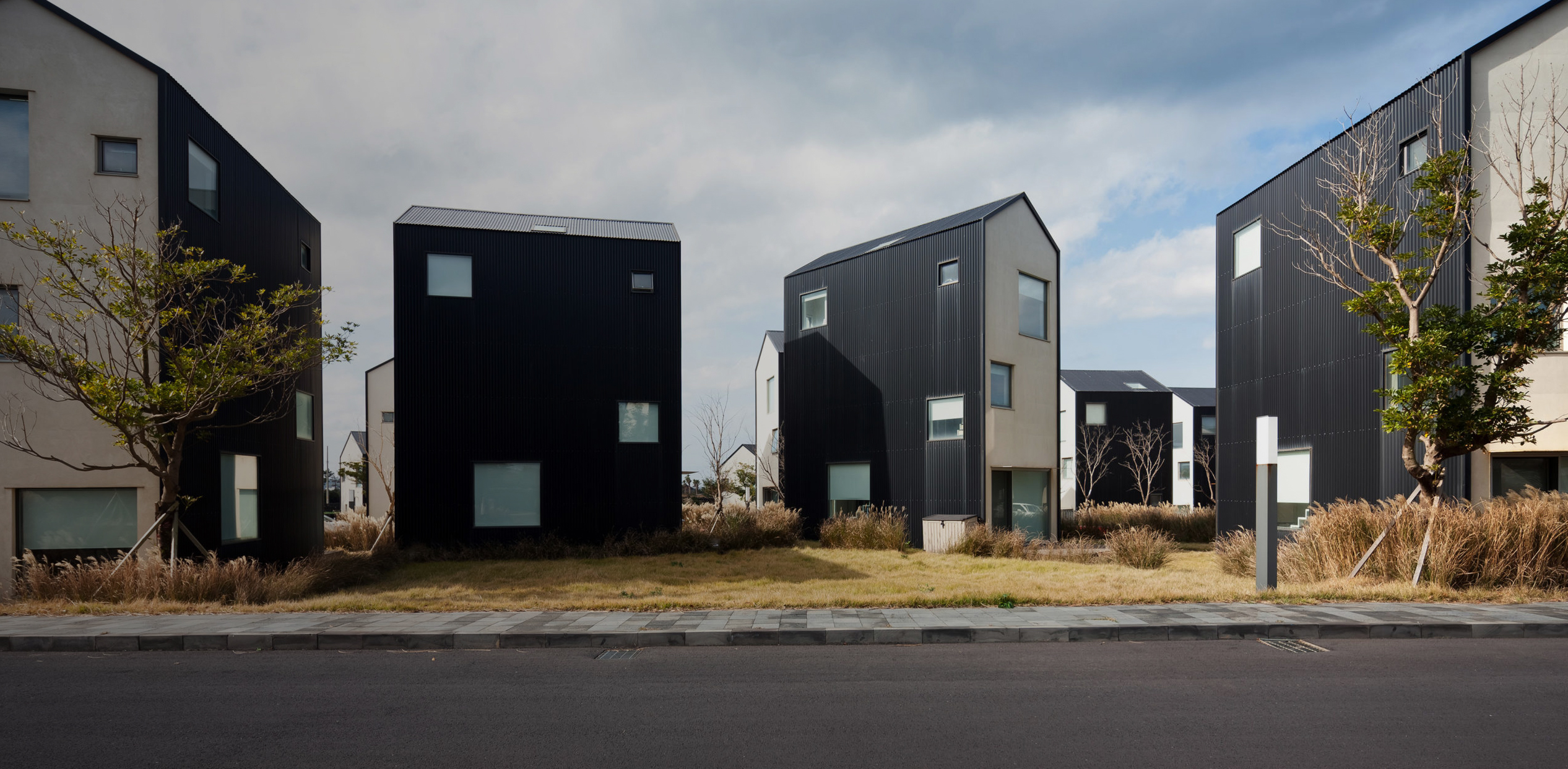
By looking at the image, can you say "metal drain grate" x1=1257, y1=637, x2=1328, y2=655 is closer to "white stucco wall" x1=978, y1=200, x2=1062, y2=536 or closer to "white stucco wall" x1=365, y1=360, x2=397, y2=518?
"white stucco wall" x1=978, y1=200, x2=1062, y2=536

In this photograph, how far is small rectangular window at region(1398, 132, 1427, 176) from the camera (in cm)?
1570

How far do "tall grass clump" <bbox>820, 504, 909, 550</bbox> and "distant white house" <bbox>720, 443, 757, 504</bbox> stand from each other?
1581 centimetres

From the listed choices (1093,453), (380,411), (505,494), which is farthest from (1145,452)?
(380,411)

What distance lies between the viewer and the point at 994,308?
21312 millimetres

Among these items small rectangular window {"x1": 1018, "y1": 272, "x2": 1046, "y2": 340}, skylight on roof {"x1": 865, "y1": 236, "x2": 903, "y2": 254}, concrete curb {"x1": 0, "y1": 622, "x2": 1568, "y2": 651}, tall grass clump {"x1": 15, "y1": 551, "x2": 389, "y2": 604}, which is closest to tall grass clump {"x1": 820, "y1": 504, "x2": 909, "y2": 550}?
small rectangular window {"x1": 1018, "y1": 272, "x2": 1046, "y2": 340}

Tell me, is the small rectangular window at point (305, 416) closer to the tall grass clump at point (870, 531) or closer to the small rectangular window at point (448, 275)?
the small rectangular window at point (448, 275)

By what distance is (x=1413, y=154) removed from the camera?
52.6 feet

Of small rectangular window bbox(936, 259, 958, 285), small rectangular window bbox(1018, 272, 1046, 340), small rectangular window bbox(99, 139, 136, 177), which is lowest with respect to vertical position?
small rectangular window bbox(1018, 272, 1046, 340)

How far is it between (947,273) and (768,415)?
14721mm

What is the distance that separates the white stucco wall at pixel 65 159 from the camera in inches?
496

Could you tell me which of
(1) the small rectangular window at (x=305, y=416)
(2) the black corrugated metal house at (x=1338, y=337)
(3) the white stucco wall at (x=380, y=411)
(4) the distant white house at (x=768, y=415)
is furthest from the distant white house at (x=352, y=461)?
(2) the black corrugated metal house at (x=1338, y=337)

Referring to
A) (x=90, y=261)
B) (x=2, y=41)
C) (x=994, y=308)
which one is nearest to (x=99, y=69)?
(x=2, y=41)

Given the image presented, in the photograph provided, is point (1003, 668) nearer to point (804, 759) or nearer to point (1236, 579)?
point (804, 759)

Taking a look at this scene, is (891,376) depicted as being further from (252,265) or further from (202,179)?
(202,179)
